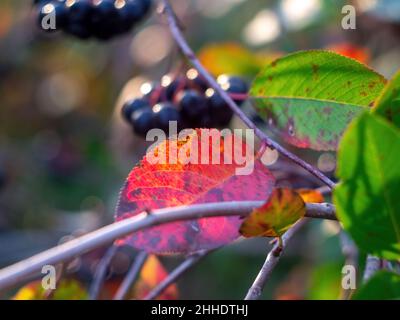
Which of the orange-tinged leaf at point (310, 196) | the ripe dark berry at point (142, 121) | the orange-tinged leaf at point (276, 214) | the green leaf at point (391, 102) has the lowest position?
the orange-tinged leaf at point (276, 214)

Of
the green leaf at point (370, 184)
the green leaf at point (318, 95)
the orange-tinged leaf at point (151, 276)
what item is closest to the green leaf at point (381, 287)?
the green leaf at point (370, 184)

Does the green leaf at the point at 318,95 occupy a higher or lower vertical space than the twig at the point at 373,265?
higher

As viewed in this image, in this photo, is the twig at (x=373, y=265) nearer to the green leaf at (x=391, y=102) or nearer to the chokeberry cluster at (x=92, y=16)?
the green leaf at (x=391, y=102)

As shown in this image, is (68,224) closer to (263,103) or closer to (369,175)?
(263,103)

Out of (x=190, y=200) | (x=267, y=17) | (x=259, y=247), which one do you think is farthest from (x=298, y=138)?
(x=259, y=247)

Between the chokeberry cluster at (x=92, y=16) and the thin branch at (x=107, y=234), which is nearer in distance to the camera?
the thin branch at (x=107, y=234)
